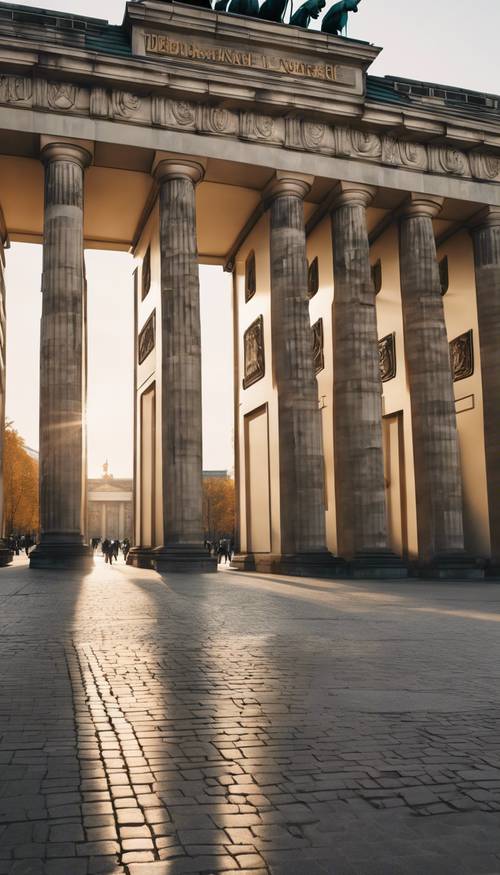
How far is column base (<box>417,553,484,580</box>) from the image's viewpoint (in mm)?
34281

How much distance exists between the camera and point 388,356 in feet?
136

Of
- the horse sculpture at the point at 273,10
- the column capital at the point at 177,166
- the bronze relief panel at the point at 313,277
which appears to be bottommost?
the bronze relief panel at the point at 313,277

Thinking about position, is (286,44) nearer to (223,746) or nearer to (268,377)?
(268,377)

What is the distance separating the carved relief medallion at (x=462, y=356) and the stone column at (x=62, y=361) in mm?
18735

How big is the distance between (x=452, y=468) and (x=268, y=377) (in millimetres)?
9636

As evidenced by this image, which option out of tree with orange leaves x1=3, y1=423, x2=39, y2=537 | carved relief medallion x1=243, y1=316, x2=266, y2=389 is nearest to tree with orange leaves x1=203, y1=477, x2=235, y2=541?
tree with orange leaves x1=3, y1=423, x2=39, y2=537

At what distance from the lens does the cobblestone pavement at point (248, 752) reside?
13.2ft

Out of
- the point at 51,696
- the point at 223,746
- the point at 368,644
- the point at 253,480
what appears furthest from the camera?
the point at 253,480

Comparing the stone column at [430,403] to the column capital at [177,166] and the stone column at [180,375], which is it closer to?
the stone column at [180,375]

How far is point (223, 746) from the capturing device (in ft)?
19.8

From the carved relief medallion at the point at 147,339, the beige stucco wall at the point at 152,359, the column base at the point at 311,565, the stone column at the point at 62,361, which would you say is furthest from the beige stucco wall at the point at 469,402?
the stone column at the point at 62,361

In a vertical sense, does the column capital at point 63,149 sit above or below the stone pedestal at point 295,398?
above

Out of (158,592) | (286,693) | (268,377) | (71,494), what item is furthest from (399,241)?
(286,693)

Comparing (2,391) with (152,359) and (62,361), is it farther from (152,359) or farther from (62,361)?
(62,361)
